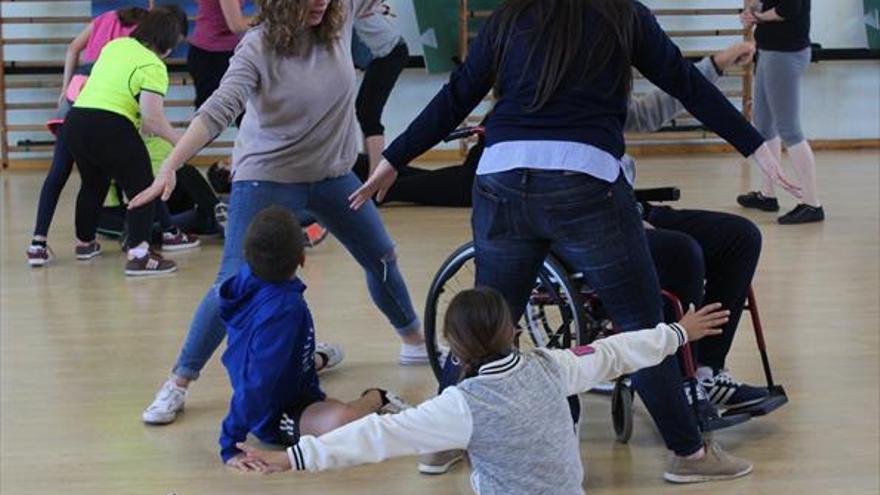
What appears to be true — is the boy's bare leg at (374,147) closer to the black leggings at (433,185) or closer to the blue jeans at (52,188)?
the black leggings at (433,185)

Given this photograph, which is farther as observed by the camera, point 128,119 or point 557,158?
point 128,119

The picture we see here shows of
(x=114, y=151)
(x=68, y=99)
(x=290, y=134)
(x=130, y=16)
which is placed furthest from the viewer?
(x=68, y=99)

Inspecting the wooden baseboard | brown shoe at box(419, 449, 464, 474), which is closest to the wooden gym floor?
brown shoe at box(419, 449, 464, 474)

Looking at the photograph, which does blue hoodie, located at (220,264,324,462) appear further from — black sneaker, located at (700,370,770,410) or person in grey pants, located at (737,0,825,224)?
person in grey pants, located at (737,0,825,224)

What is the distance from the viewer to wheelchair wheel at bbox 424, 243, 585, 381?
319cm

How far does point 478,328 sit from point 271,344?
112cm

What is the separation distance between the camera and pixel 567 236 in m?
2.66

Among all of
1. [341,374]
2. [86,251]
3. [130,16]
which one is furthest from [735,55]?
[86,251]

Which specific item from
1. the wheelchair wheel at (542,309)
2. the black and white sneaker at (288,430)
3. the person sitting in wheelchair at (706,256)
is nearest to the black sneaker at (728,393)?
the person sitting in wheelchair at (706,256)

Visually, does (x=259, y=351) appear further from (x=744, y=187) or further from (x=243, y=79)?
(x=744, y=187)

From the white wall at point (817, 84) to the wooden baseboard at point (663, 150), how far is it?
0.06 meters

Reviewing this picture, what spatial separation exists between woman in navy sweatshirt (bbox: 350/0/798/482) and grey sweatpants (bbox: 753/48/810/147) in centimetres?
380

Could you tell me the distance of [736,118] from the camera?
104 inches

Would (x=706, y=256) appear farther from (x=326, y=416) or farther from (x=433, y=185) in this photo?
(x=433, y=185)
